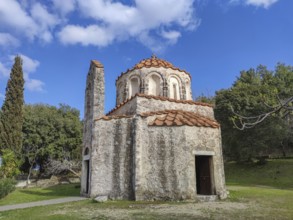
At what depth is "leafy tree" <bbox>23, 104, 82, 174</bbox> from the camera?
93.6 ft

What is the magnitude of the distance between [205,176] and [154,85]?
6.35 metres

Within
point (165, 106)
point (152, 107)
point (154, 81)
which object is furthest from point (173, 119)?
point (154, 81)

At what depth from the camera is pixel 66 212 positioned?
824cm

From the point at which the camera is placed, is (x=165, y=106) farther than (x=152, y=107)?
Yes

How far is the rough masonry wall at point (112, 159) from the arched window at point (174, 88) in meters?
4.79

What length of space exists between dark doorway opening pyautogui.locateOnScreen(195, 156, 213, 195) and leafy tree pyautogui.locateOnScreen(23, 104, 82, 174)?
2064 cm

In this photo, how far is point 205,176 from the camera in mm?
12023

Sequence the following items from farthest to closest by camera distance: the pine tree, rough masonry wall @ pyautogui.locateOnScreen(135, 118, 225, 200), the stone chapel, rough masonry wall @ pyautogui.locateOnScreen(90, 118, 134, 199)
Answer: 1. the pine tree
2. rough masonry wall @ pyautogui.locateOnScreen(90, 118, 134, 199)
3. the stone chapel
4. rough masonry wall @ pyautogui.locateOnScreen(135, 118, 225, 200)

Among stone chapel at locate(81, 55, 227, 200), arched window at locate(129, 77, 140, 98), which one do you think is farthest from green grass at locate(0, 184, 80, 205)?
arched window at locate(129, 77, 140, 98)

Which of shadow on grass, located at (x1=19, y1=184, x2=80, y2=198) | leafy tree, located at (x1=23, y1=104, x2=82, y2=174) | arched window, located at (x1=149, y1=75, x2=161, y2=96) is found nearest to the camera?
shadow on grass, located at (x1=19, y1=184, x2=80, y2=198)

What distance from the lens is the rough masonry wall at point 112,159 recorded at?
1123 centimetres

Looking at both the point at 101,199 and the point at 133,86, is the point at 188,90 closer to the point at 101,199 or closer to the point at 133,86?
the point at 133,86

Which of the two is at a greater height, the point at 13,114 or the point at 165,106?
the point at 13,114

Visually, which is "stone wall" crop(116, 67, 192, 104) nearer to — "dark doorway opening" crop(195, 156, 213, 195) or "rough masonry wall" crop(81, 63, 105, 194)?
"rough masonry wall" crop(81, 63, 105, 194)
